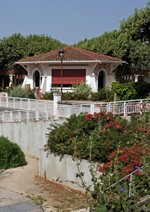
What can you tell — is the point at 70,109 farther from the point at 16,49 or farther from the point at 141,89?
the point at 16,49

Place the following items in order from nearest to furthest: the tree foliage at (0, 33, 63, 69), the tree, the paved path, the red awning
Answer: the paved path, the tree, the red awning, the tree foliage at (0, 33, 63, 69)

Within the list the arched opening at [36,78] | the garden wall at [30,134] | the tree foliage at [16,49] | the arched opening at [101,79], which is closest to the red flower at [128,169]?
the garden wall at [30,134]

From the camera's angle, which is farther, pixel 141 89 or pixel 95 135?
pixel 141 89

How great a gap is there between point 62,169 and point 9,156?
282 cm

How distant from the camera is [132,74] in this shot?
43719 millimetres

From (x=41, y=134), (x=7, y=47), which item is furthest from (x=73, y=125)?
(x=7, y=47)

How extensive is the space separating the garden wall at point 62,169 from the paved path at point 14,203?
1.22 metres

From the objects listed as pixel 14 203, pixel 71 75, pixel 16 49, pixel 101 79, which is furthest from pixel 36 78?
pixel 14 203

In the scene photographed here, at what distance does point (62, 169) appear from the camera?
10.7m

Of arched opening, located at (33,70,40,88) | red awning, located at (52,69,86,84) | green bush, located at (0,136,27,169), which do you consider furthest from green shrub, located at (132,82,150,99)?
green bush, located at (0,136,27,169)

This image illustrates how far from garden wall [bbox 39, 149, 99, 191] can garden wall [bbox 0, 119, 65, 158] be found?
3418 mm

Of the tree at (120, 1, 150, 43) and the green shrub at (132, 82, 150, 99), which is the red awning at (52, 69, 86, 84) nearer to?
the green shrub at (132, 82, 150, 99)

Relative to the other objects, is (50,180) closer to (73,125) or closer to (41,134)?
(73,125)

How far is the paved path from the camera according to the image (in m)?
8.00
